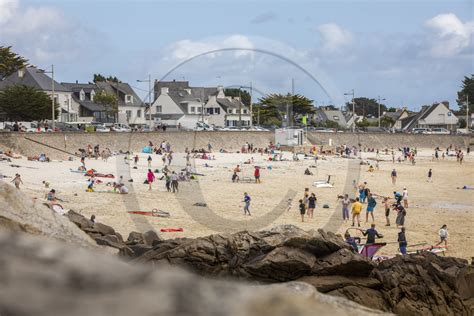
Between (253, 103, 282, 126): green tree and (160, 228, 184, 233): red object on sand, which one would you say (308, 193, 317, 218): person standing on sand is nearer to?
A: (160, 228, 184, 233): red object on sand

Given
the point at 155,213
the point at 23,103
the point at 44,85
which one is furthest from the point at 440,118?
the point at 155,213

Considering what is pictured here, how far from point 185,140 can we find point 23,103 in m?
15.5

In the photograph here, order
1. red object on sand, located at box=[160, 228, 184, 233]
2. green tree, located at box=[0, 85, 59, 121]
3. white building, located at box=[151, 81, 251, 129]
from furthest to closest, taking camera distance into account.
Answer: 1. white building, located at box=[151, 81, 251, 129]
2. green tree, located at box=[0, 85, 59, 121]
3. red object on sand, located at box=[160, 228, 184, 233]

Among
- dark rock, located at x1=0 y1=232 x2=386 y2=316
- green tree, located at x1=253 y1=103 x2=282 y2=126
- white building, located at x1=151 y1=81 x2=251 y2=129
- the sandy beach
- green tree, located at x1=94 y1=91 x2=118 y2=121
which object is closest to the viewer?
dark rock, located at x1=0 y1=232 x2=386 y2=316

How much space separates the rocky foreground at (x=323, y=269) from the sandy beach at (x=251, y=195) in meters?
6.92

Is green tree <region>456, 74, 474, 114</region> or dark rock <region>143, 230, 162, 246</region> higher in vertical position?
green tree <region>456, 74, 474, 114</region>

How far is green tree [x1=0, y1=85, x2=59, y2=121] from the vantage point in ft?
211

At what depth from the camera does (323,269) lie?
40.9ft

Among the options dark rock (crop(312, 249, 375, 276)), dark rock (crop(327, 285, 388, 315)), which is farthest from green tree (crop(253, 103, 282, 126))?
dark rock (crop(327, 285, 388, 315))

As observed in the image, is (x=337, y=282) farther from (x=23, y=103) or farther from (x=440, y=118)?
(x=440, y=118)

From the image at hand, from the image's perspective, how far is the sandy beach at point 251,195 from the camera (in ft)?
81.6

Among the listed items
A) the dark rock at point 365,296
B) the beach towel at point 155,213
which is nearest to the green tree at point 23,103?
the beach towel at point 155,213

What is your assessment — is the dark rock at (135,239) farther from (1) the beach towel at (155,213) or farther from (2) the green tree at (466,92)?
(2) the green tree at (466,92)

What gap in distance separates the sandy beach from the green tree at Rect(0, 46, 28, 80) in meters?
35.5
